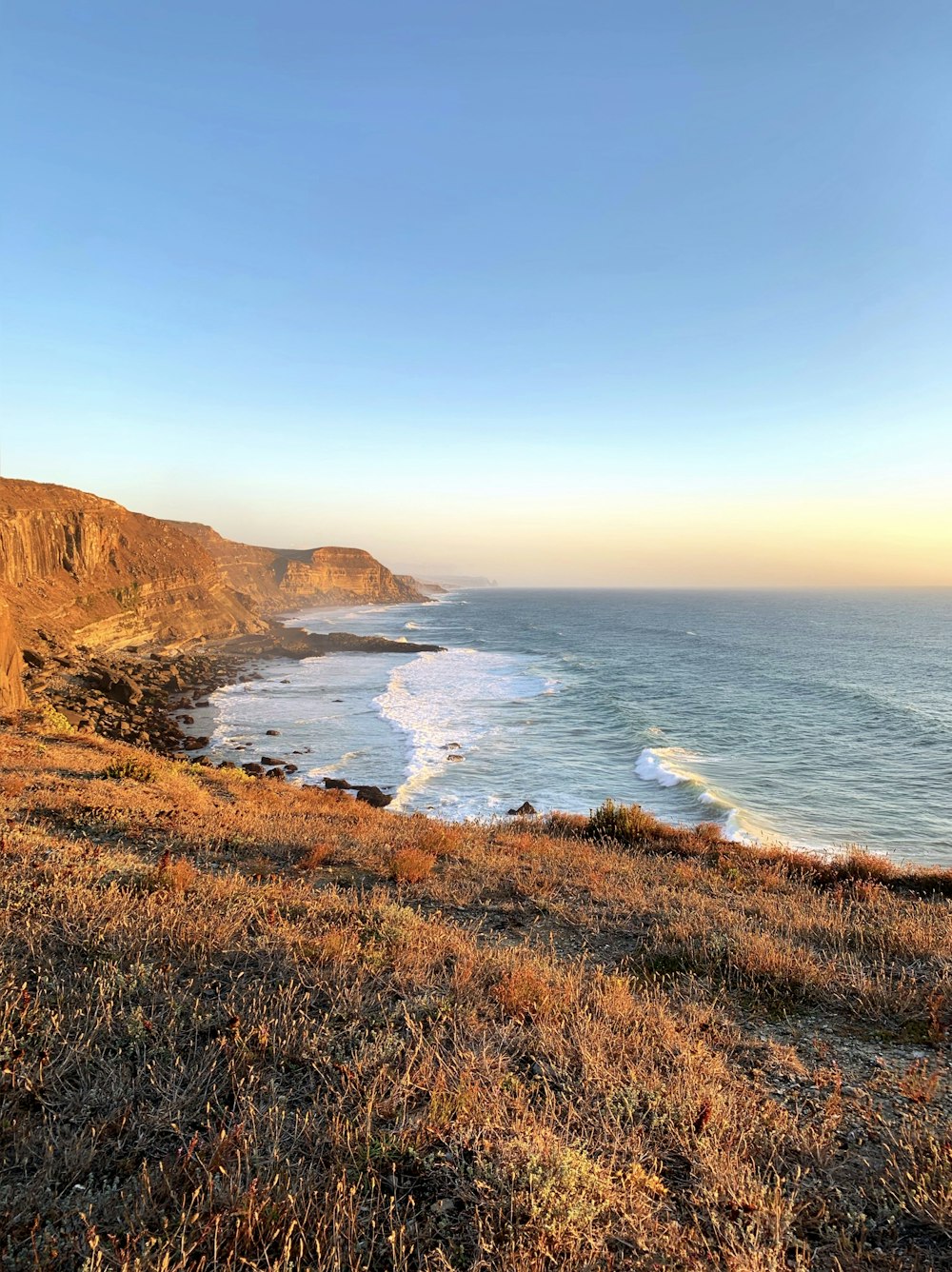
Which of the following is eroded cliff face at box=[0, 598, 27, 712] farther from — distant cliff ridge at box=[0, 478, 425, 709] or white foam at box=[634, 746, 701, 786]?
white foam at box=[634, 746, 701, 786]

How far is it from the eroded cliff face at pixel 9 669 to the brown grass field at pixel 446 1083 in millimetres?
18549

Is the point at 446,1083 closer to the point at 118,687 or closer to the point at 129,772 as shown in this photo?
the point at 129,772

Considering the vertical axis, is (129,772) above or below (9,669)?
below

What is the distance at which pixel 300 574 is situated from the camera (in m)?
145

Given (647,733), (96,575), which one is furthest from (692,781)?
(96,575)

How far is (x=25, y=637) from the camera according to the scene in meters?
34.9

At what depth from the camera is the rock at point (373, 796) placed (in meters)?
21.3

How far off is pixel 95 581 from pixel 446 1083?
57.1 meters

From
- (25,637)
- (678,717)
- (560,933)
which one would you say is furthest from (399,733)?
(560,933)

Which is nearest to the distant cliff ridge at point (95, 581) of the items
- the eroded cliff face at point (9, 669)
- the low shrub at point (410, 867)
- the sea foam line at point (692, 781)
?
the eroded cliff face at point (9, 669)

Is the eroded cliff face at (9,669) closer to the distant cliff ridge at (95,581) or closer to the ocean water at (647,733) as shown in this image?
the distant cliff ridge at (95,581)

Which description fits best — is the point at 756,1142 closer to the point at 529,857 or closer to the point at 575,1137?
the point at 575,1137

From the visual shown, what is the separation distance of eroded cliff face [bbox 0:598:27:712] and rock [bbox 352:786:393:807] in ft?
41.9

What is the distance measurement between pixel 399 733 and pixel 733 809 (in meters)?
18.2
